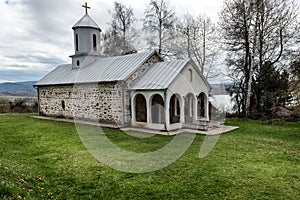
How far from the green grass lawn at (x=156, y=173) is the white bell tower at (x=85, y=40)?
8443mm

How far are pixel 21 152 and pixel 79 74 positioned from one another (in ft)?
28.7

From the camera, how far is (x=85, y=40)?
1695 cm

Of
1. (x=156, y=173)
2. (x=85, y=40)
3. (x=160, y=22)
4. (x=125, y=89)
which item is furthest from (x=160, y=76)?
(x=160, y=22)

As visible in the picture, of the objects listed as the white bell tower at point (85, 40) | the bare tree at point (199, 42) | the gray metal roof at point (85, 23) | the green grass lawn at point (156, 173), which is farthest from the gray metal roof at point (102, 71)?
the bare tree at point (199, 42)

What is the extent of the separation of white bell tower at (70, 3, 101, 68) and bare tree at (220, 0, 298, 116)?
9115mm

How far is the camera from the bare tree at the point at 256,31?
15414mm

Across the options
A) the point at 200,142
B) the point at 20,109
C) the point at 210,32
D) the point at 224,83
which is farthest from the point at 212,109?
the point at 20,109

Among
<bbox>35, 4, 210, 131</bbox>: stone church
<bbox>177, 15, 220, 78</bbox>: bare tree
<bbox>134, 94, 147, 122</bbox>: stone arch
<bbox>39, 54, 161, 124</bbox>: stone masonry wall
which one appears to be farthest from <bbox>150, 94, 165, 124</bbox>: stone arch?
<bbox>177, 15, 220, 78</bbox>: bare tree

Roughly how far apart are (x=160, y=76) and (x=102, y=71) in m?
4.14

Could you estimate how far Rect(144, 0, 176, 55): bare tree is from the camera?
20172 mm

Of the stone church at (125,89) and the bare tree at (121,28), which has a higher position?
the bare tree at (121,28)

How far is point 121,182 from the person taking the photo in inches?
217

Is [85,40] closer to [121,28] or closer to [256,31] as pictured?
[121,28]

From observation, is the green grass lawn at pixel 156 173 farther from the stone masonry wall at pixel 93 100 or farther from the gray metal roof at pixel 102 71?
the gray metal roof at pixel 102 71
